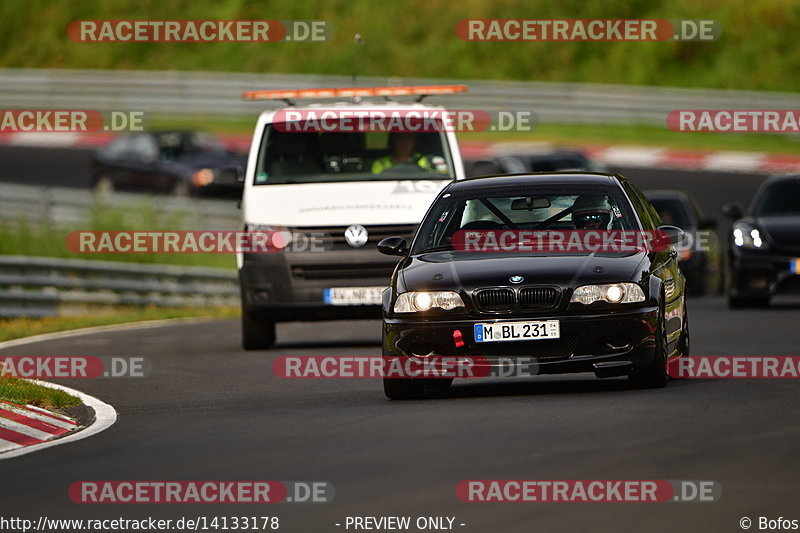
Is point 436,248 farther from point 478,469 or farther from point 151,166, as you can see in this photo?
point 151,166

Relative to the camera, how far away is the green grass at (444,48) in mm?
47969

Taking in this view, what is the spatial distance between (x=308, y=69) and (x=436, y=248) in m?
38.0

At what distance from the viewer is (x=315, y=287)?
16859 mm

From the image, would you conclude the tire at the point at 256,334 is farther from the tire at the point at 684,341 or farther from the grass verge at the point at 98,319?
the tire at the point at 684,341

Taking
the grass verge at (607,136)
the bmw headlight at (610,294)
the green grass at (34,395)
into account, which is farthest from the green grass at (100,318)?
the grass verge at (607,136)

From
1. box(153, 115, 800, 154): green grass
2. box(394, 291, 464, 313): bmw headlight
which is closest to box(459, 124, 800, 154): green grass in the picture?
box(153, 115, 800, 154): green grass

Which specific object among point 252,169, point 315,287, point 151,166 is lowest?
point 315,287

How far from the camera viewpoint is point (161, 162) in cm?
3659

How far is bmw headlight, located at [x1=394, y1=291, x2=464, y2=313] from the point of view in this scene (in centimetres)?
1152

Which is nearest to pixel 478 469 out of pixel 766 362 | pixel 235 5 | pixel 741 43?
pixel 766 362

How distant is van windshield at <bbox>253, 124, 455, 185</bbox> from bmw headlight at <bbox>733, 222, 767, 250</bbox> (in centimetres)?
533

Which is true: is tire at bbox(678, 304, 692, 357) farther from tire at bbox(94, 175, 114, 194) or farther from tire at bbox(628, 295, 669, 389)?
tire at bbox(94, 175, 114, 194)

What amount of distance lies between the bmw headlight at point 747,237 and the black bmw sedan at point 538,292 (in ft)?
28.8

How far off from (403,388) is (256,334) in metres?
5.77
